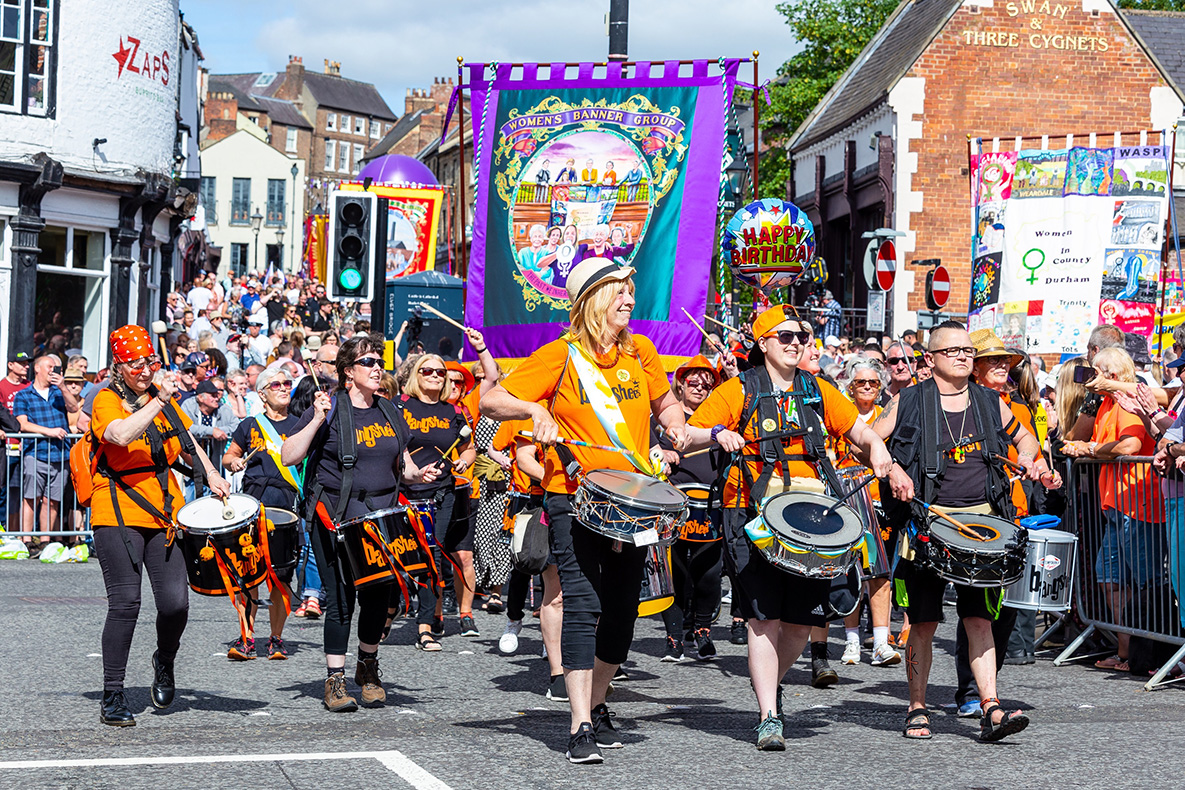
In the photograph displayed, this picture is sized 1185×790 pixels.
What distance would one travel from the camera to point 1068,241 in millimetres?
13406

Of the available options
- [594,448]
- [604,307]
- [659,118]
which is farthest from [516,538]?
[659,118]

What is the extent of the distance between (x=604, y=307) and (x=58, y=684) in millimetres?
3719

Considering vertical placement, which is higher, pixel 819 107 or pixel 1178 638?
pixel 819 107

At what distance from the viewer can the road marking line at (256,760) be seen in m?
5.98

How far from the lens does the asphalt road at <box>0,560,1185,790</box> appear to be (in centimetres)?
597

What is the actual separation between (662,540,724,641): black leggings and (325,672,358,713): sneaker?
254cm

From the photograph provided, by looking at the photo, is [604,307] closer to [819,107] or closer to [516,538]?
[516,538]

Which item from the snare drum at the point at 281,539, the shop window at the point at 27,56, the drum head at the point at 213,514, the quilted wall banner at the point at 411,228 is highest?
the shop window at the point at 27,56

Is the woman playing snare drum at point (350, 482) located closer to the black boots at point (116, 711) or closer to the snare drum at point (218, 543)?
the snare drum at point (218, 543)

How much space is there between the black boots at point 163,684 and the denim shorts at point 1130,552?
545cm

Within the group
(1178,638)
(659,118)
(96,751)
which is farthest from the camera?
(659,118)

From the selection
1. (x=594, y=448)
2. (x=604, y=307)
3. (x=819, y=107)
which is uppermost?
(x=819, y=107)

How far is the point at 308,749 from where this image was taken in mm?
6426

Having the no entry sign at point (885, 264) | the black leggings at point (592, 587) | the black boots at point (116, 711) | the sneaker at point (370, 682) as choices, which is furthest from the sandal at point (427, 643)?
the no entry sign at point (885, 264)
